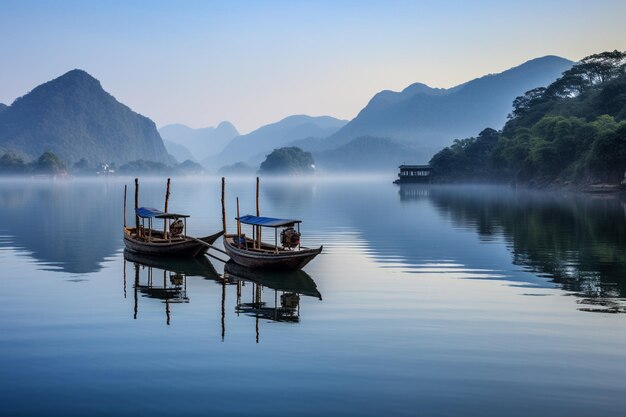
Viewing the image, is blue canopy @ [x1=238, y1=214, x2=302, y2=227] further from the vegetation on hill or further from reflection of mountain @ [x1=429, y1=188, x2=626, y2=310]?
the vegetation on hill

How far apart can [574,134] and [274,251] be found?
12198 centimetres

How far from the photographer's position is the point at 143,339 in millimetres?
22078

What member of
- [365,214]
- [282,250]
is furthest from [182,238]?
[365,214]

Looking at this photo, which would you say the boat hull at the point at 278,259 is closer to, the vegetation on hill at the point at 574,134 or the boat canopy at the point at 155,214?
the boat canopy at the point at 155,214

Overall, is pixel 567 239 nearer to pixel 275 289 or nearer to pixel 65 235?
pixel 275 289

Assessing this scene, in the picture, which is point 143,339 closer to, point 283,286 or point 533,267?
Answer: point 283,286

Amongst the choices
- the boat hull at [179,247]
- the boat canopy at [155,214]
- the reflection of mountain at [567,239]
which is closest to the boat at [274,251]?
the boat hull at [179,247]

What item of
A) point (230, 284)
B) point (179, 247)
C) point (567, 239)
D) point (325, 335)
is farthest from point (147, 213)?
Answer: point (567, 239)

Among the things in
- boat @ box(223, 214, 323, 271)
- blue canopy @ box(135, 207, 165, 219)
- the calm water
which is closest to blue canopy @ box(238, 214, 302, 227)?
boat @ box(223, 214, 323, 271)

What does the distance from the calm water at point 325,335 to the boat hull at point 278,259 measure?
3.36 feet

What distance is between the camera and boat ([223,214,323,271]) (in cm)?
3534

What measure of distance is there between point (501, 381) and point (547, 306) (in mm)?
10884

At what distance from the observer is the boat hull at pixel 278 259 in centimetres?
3516

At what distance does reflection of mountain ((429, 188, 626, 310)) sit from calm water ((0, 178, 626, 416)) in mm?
264
